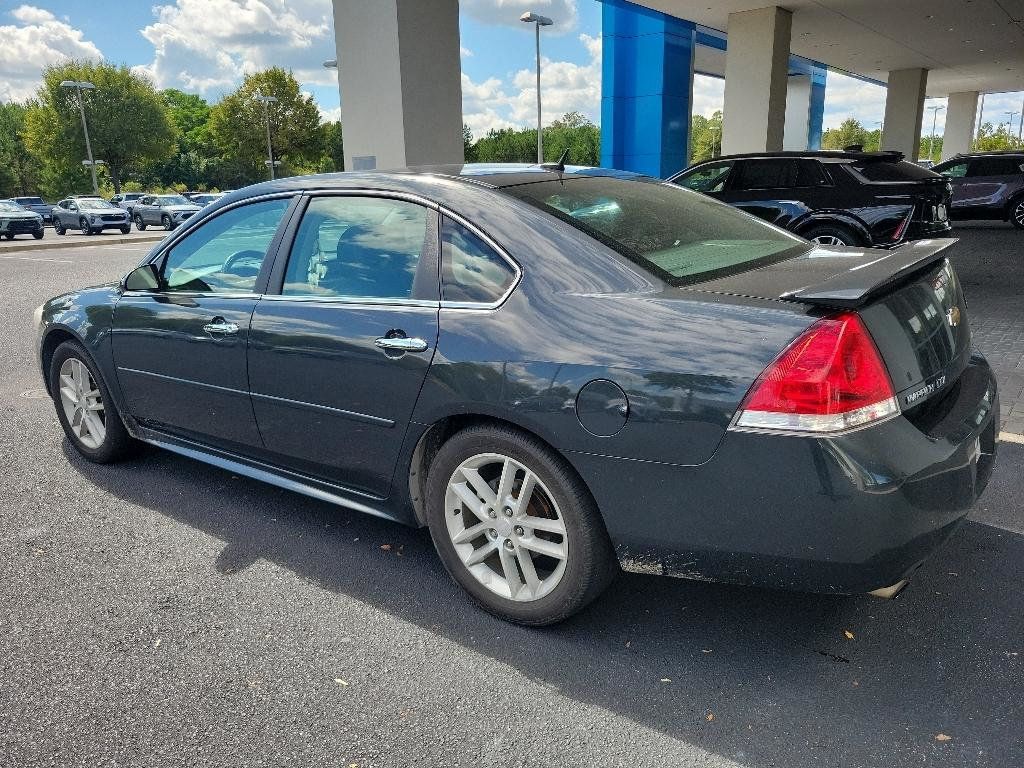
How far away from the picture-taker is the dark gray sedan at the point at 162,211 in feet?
129

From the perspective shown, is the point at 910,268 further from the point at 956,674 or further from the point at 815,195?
the point at 815,195

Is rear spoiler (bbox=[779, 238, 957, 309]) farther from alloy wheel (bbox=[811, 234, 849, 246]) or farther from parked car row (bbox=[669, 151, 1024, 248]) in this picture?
A: alloy wheel (bbox=[811, 234, 849, 246])

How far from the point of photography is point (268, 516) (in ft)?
12.6

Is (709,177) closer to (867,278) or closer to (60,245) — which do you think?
(867,278)

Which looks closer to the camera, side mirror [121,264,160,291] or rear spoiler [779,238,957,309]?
rear spoiler [779,238,957,309]

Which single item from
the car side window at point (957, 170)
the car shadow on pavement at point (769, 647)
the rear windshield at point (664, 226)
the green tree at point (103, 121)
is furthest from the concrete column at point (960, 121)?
the green tree at point (103, 121)

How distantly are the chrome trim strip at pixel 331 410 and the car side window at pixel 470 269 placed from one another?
20.3 inches

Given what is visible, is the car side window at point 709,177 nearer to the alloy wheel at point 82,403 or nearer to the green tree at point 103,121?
the alloy wheel at point 82,403

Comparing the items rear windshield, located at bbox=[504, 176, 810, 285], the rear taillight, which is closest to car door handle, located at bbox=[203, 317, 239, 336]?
rear windshield, located at bbox=[504, 176, 810, 285]

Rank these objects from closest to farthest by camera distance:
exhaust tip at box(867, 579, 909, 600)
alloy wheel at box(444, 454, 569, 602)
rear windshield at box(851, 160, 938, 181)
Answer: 1. alloy wheel at box(444, 454, 569, 602)
2. exhaust tip at box(867, 579, 909, 600)
3. rear windshield at box(851, 160, 938, 181)

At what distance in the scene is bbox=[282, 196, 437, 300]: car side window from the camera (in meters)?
3.03

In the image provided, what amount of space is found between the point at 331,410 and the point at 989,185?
20647 mm

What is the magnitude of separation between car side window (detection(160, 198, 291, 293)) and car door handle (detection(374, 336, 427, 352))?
2.89 feet

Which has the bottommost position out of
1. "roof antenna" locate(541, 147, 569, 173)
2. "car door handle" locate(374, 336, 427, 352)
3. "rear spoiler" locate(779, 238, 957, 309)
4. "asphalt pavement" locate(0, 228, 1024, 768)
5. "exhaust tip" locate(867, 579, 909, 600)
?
"asphalt pavement" locate(0, 228, 1024, 768)
